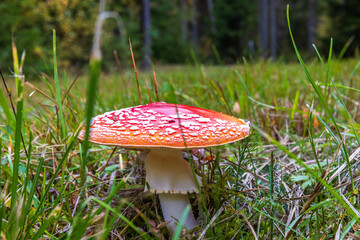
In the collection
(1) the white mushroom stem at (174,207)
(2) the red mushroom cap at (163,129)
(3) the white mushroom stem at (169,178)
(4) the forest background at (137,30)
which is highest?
(4) the forest background at (137,30)

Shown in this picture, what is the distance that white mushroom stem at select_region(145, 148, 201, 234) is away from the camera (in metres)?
1.27

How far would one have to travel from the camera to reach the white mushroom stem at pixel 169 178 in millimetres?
1271

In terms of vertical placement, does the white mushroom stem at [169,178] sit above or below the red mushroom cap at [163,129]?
below

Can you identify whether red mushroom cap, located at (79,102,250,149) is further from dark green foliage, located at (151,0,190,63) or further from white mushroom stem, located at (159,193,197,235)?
dark green foliage, located at (151,0,190,63)

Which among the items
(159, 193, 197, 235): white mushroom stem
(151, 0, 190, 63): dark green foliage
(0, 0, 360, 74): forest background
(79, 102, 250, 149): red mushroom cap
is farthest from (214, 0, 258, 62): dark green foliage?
(79, 102, 250, 149): red mushroom cap

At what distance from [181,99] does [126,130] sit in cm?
170

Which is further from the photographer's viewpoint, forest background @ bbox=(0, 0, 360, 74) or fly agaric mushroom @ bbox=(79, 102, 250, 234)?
forest background @ bbox=(0, 0, 360, 74)

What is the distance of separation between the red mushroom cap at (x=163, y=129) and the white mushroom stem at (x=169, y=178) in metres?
0.18

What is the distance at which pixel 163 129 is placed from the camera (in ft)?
3.40

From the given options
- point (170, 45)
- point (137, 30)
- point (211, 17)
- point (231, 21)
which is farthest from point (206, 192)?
point (211, 17)

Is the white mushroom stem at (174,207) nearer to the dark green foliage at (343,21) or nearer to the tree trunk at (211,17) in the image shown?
the dark green foliage at (343,21)

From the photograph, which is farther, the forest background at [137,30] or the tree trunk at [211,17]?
the tree trunk at [211,17]

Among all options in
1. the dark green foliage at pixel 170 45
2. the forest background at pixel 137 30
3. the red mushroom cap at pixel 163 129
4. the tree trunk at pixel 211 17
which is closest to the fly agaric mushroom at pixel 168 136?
the red mushroom cap at pixel 163 129

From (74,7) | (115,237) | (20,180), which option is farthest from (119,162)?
(74,7)
